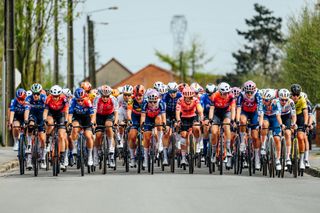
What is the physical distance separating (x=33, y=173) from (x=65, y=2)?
24545 mm

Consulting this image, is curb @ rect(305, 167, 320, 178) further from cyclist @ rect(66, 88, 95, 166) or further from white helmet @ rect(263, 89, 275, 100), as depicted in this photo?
cyclist @ rect(66, 88, 95, 166)

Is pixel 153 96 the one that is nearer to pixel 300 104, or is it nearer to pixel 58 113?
pixel 58 113

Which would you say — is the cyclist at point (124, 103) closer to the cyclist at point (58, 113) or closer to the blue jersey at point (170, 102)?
the blue jersey at point (170, 102)

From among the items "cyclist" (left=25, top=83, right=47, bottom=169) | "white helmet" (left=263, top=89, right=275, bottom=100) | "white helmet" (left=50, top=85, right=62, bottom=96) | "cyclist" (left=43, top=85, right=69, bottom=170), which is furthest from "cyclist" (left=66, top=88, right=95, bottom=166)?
"white helmet" (left=263, top=89, right=275, bottom=100)

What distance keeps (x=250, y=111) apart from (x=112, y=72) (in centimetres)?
15400

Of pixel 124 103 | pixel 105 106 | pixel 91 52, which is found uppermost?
pixel 91 52

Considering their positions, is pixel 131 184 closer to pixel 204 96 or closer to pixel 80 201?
pixel 80 201

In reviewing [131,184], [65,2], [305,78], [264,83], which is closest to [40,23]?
[65,2]

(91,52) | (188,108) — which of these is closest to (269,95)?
(188,108)

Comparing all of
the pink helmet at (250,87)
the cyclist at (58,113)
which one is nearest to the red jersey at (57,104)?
the cyclist at (58,113)

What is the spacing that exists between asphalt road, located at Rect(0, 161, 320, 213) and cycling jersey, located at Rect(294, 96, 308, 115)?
1.45 m

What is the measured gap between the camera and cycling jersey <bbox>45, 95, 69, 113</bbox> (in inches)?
959

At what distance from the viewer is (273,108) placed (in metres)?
24.1

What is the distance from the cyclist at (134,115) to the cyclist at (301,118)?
3.49 m
